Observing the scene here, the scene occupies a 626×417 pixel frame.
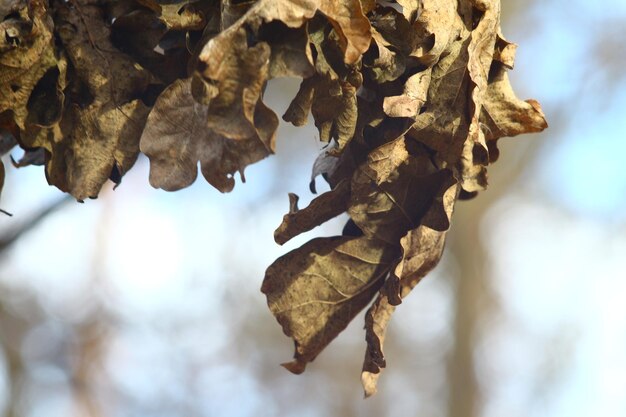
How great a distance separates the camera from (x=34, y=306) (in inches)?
125

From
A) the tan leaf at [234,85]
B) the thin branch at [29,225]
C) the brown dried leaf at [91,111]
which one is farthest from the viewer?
the thin branch at [29,225]

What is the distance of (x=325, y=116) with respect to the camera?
44 centimetres

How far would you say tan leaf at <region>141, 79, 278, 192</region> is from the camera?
16.1 inches

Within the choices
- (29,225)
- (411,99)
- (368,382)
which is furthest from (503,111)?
(29,225)

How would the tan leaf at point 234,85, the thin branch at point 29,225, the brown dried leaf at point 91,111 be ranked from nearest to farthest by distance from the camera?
the tan leaf at point 234,85
the brown dried leaf at point 91,111
the thin branch at point 29,225

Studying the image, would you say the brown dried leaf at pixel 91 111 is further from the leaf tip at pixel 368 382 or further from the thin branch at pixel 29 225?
the thin branch at pixel 29 225

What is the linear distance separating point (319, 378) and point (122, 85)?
3221 mm

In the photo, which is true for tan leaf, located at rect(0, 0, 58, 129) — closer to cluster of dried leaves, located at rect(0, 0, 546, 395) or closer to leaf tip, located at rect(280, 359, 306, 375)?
cluster of dried leaves, located at rect(0, 0, 546, 395)

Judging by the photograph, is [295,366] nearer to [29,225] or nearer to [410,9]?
[410,9]

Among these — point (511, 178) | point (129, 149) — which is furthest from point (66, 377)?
point (129, 149)

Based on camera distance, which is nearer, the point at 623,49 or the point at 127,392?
the point at 623,49

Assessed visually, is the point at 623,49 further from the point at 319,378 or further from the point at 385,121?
the point at 385,121

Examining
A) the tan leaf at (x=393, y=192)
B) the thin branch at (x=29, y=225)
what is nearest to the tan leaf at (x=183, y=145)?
the tan leaf at (x=393, y=192)

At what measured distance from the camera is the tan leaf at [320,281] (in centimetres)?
50
